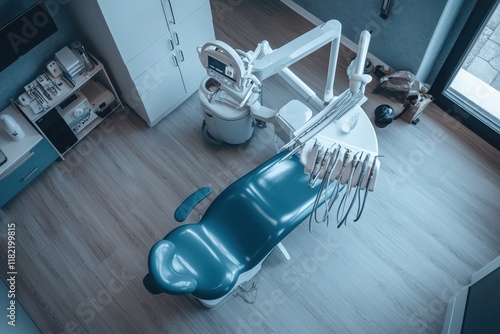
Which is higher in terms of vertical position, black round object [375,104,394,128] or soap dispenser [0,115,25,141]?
soap dispenser [0,115,25,141]

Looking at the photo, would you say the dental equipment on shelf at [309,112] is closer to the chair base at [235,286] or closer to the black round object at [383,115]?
the chair base at [235,286]

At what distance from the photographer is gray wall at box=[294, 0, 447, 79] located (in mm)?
2910

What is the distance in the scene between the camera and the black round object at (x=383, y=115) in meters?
3.17

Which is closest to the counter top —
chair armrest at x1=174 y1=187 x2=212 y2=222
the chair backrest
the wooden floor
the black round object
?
the wooden floor

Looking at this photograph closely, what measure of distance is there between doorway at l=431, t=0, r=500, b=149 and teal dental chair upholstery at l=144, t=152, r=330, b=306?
4.88 ft

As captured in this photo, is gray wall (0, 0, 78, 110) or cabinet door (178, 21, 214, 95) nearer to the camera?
gray wall (0, 0, 78, 110)

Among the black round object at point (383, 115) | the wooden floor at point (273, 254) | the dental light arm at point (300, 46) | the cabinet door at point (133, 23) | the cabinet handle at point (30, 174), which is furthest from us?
the black round object at point (383, 115)

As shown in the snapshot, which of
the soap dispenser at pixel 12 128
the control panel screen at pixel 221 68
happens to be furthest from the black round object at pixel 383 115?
the soap dispenser at pixel 12 128

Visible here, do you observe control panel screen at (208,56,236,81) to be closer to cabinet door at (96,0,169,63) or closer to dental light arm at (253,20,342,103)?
dental light arm at (253,20,342,103)

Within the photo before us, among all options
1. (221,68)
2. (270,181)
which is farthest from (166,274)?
(221,68)

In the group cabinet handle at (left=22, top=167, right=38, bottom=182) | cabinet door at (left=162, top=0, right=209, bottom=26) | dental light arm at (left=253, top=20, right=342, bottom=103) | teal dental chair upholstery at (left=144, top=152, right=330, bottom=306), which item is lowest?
cabinet handle at (left=22, top=167, right=38, bottom=182)

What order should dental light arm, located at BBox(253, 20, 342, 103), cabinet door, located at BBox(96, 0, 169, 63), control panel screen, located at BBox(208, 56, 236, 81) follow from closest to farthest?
dental light arm, located at BBox(253, 20, 342, 103) → control panel screen, located at BBox(208, 56, 236, 81) → cabinet door, located at BBox(96, 0, 169, 63)

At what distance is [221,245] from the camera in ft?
7.91

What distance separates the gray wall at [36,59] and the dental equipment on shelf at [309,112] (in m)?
1.04
